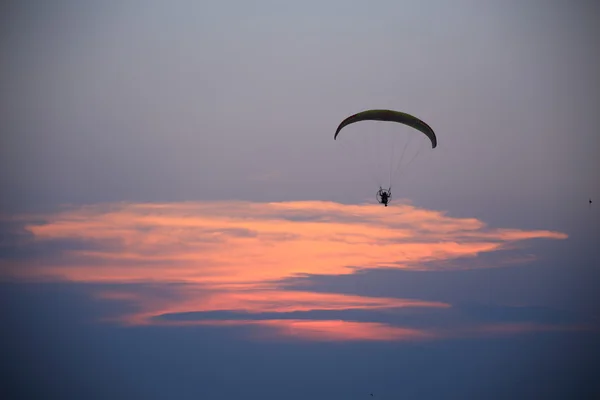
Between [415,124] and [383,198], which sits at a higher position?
[415,124]

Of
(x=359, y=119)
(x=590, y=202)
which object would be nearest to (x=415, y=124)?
(x=359, y=119)

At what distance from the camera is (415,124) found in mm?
104062

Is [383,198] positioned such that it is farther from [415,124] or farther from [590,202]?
[590,202]

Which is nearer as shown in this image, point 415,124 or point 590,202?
point 415,124

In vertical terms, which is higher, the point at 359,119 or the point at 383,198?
the point at 359,119

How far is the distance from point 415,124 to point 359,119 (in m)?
5.42

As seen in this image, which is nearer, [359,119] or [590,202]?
[359,119]

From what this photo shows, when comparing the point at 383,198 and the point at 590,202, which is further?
the point at 590,202

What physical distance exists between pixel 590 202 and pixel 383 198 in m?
39.8

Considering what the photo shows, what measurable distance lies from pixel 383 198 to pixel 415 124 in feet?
25.3

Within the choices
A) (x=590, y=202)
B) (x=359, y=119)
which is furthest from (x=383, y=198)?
(x=590, y=202)

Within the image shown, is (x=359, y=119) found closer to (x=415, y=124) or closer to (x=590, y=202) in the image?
(x=415, y=124)

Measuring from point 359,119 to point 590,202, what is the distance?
137ft
